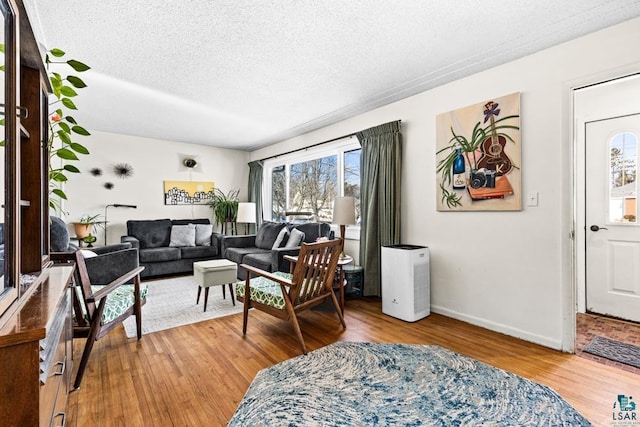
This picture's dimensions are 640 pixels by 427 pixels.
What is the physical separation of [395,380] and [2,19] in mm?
2444

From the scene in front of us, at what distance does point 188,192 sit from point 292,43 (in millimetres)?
4388

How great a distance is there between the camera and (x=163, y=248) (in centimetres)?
491

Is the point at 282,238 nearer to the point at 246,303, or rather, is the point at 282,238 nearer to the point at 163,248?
the point at 246,303

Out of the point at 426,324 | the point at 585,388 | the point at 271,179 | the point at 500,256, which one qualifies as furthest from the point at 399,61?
the point at 271,179

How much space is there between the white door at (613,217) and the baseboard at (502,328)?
4.38 ft

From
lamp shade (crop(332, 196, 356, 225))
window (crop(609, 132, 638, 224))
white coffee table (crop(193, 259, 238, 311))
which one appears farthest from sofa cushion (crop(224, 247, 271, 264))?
window (crop(609, 132, 638, 224))

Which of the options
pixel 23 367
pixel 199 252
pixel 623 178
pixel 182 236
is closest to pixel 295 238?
pixel 199 252

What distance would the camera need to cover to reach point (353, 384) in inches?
77.1

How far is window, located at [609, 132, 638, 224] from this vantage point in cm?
304

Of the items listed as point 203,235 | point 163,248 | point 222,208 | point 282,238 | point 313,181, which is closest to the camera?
point 282,238

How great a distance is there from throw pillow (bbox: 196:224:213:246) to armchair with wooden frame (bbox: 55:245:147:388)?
7.97ft

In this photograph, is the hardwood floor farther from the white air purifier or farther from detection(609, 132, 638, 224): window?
detection(609, 132, 638, 224): window

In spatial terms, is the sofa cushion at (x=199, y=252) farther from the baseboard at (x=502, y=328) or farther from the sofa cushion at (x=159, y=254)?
the baseboard at (x=502, y=328)

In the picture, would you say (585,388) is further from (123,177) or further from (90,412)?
(123,177)
